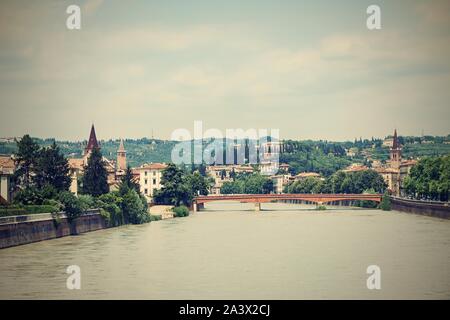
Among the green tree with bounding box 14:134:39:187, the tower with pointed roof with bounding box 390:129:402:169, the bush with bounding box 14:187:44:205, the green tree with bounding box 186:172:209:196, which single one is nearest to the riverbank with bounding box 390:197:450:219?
the green tree with bounding box 186:172:209:196

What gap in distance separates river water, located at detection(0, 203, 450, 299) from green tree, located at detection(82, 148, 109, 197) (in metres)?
12.0

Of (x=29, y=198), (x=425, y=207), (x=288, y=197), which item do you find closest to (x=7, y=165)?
(x=29, y=198)

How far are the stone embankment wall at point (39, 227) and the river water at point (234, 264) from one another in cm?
90

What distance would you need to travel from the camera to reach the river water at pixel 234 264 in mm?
37750

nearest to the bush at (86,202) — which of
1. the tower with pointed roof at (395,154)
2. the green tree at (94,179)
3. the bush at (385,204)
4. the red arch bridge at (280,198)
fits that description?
the green tree at (94,179)

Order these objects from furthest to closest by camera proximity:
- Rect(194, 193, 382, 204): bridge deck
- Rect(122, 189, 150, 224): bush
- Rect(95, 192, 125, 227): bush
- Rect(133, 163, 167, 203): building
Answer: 1. Rect(133, 163, 167, 203): building
2. Rect(194, 193, 382, 204): bridge deck
3. Rect(122, 189, 150, 224): bush
4. Rect(95, 192, 125, 227): bush

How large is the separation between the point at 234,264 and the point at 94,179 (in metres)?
39.5

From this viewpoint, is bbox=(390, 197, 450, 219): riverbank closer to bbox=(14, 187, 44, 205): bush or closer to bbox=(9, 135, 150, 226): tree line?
bbox=(9, 135, 150, 226): tree line

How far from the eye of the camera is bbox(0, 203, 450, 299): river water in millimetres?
37750
